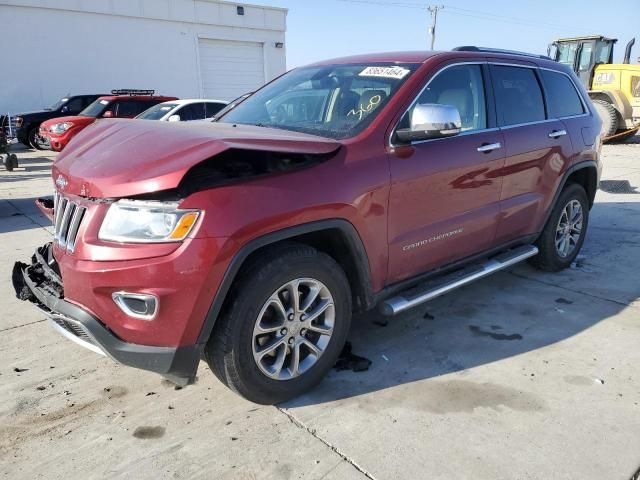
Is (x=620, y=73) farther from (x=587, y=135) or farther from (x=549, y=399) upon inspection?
(x=549, y=399)

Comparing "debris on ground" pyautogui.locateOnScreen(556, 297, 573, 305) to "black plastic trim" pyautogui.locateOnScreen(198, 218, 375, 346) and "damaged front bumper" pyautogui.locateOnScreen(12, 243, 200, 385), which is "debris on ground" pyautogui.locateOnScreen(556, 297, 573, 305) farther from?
"damaged front bumper" pyautogui.locateOnScreen(12, 243, 200, 385)

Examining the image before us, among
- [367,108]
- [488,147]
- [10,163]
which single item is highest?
[367,108]

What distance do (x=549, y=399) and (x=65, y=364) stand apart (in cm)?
300

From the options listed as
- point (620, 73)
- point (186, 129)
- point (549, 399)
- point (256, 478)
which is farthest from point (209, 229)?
point (620, 73)

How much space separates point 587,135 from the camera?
4.77 m

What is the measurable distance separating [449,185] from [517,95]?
1364 mm

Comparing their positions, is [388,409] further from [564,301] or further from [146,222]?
[564,301]

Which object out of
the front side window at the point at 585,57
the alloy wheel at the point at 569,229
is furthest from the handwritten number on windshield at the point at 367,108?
the front side window at the point at 585,57

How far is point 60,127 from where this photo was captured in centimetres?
1321

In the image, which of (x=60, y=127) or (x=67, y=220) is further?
(x=60, y=127)

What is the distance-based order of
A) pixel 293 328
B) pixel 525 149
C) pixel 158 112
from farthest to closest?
pixel 158 112 < pixel 525 149 < pixel 293 328

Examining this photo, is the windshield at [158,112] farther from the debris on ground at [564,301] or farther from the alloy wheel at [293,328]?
the alloy wheel at [293,328]

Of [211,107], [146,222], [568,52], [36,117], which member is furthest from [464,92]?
[568,52]

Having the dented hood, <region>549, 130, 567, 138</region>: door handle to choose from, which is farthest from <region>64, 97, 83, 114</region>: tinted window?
<region>549, 130, 567, 138</region>: door handle
